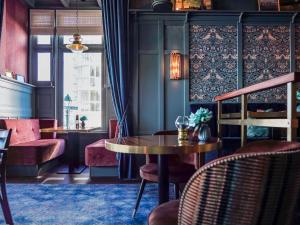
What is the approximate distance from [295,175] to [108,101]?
548cm

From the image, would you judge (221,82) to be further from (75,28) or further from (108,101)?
(75,28)

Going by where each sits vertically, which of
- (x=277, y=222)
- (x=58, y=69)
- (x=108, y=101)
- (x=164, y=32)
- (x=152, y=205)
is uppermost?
(x=164, y=32)

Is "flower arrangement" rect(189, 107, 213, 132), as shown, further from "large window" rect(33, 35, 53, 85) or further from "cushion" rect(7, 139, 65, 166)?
"large window" rect(33, 35, 53, 85)

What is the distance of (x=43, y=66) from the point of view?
6.27m

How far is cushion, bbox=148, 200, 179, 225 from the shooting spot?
126 cm

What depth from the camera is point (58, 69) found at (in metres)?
6.23

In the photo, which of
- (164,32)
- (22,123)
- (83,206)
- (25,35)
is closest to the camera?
(83,206)

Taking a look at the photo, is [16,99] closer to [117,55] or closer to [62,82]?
[62,82]

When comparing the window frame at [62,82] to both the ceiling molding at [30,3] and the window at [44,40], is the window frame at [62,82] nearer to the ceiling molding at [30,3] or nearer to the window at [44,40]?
the window at [44,40]

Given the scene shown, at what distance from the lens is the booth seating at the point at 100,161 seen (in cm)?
436

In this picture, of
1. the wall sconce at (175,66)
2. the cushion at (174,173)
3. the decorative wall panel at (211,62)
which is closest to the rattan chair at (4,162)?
the cushion at (174,173)

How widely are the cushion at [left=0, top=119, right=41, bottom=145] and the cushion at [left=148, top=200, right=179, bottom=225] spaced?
3.77 m

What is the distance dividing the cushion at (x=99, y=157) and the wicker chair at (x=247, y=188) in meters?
3.55

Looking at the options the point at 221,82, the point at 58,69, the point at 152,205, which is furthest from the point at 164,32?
the point at 152,205
